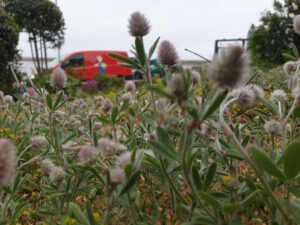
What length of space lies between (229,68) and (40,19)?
1080 inches

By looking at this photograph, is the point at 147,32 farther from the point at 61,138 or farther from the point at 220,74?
the point at 61,138

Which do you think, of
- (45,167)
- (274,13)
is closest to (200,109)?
(45,167)

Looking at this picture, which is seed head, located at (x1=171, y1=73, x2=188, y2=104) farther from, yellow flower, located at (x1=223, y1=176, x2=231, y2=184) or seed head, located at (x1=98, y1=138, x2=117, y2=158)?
yellow flower, located at (x1=223, y1=176, x2=231, y2=184)

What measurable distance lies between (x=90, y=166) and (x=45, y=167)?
2.12 ft

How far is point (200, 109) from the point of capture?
0.85 meters

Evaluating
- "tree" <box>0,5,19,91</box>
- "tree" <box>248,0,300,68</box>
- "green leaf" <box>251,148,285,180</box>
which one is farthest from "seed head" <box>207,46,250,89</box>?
"tree" <box>248,0,300,68</box>

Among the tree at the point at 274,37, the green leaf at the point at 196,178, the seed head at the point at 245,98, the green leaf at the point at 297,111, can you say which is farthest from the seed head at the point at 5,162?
the tree at the point at 274,37

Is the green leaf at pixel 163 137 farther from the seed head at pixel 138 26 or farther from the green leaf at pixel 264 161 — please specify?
the seed head at pixel 138 26

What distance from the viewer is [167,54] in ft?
3.90

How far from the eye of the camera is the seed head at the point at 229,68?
76 cm

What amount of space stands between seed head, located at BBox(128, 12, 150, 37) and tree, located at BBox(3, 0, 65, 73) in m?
24.5

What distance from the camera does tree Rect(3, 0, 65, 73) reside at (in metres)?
25.8

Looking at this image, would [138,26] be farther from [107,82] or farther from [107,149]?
[107,82]

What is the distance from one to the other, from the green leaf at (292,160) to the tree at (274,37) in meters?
15.9
